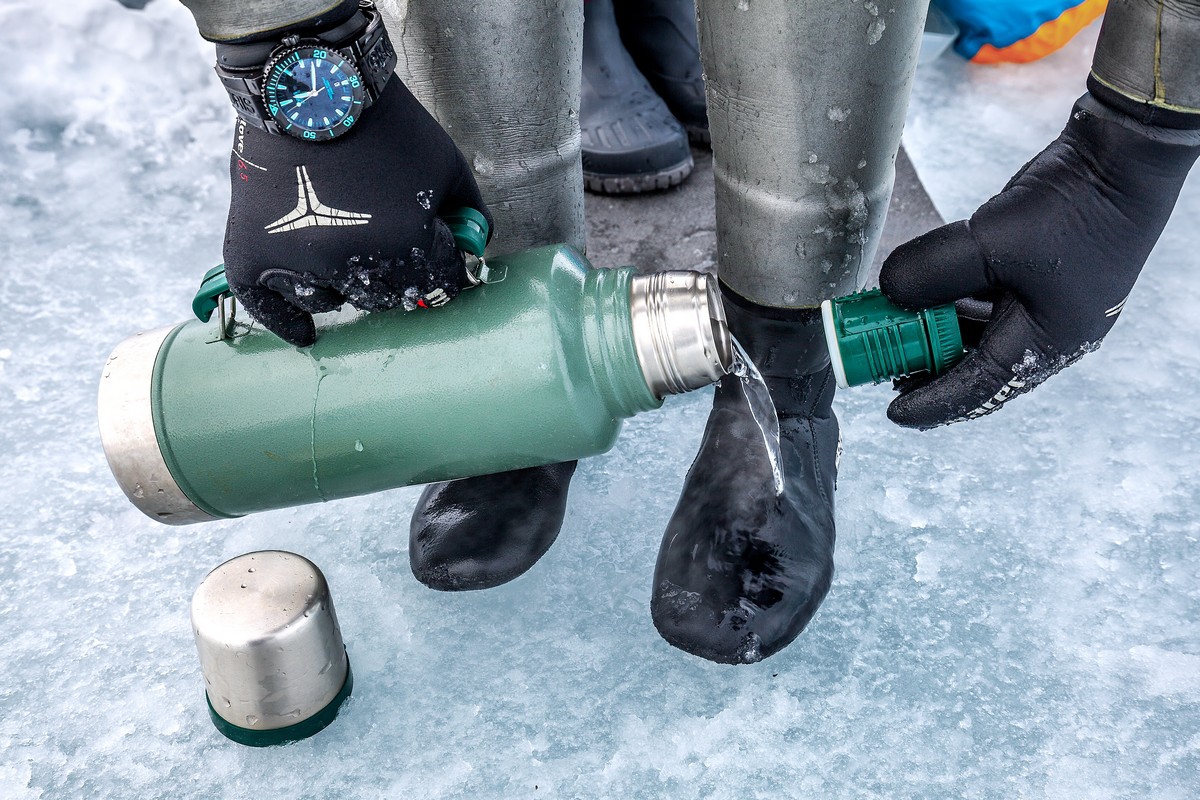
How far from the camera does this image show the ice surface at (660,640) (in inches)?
39.9

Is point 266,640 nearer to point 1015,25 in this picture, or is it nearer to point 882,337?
point 882,337

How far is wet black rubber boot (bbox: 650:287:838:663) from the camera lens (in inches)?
42.4

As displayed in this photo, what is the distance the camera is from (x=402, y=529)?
1.28 m

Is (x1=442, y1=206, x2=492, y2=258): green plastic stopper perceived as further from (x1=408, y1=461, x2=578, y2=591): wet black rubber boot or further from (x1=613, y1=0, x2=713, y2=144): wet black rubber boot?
(x1=613, y1=0, x2=713, y2=144): wet black rubber boot

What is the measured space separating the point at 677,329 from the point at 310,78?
35 cm

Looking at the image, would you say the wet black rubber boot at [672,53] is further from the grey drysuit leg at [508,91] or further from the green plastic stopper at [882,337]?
the green plastic stopper at [882,337]

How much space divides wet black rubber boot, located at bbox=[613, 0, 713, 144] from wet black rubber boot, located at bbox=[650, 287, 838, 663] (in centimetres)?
91

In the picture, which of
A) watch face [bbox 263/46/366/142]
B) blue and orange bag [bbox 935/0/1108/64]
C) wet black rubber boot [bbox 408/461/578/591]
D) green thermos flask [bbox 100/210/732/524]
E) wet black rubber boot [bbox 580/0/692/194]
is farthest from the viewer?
blue and orange bag [bbox 935/0/1108/64]

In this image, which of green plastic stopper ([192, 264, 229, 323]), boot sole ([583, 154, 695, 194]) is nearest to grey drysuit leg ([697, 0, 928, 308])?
Answer: green plastic stopper ([192, 264, 229, 323])

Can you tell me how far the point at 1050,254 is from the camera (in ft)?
2.92

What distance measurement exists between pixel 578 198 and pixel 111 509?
0.71 meters

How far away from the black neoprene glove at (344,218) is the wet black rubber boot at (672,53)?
1184mm

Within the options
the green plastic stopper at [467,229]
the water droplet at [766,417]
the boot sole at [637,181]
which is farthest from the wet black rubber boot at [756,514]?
the boot sole at [637,181]

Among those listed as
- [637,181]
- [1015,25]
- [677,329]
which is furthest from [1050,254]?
[1015,25]
